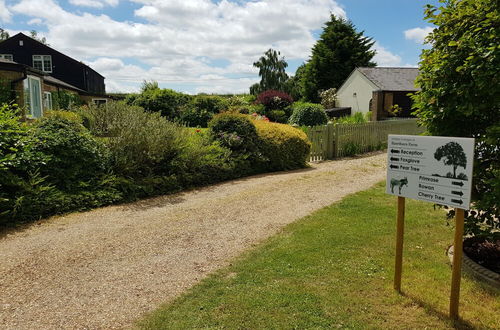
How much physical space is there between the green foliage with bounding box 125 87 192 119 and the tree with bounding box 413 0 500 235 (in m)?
22.1

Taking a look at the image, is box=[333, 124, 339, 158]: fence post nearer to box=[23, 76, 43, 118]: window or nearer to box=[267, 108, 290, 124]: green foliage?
box=[267, 108, 290, 124]: green foliage

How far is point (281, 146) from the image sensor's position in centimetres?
1210

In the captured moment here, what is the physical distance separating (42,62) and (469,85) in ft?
134

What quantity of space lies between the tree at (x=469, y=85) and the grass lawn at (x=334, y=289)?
886 mm

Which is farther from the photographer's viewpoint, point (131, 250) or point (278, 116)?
point (278, 116)

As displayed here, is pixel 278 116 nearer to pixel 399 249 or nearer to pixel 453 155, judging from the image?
pixel 399 249

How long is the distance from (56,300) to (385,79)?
3303cm

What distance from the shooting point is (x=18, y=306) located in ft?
13.4

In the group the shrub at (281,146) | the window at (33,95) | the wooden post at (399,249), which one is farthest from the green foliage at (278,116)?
the wooden post at (399,249)

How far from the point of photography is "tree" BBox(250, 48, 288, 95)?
49375mm

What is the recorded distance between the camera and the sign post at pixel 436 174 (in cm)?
342

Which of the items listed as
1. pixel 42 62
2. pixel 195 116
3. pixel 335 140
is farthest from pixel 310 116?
pixel 42 62

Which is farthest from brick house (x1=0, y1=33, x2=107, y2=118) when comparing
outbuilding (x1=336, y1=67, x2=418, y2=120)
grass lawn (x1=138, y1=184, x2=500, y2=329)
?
outbuilding (x1=336, y1=67, x2=418, y2=120)

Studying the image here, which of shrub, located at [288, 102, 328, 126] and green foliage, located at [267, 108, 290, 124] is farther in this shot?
green foliage, located at [267, 108, 290, 124]
